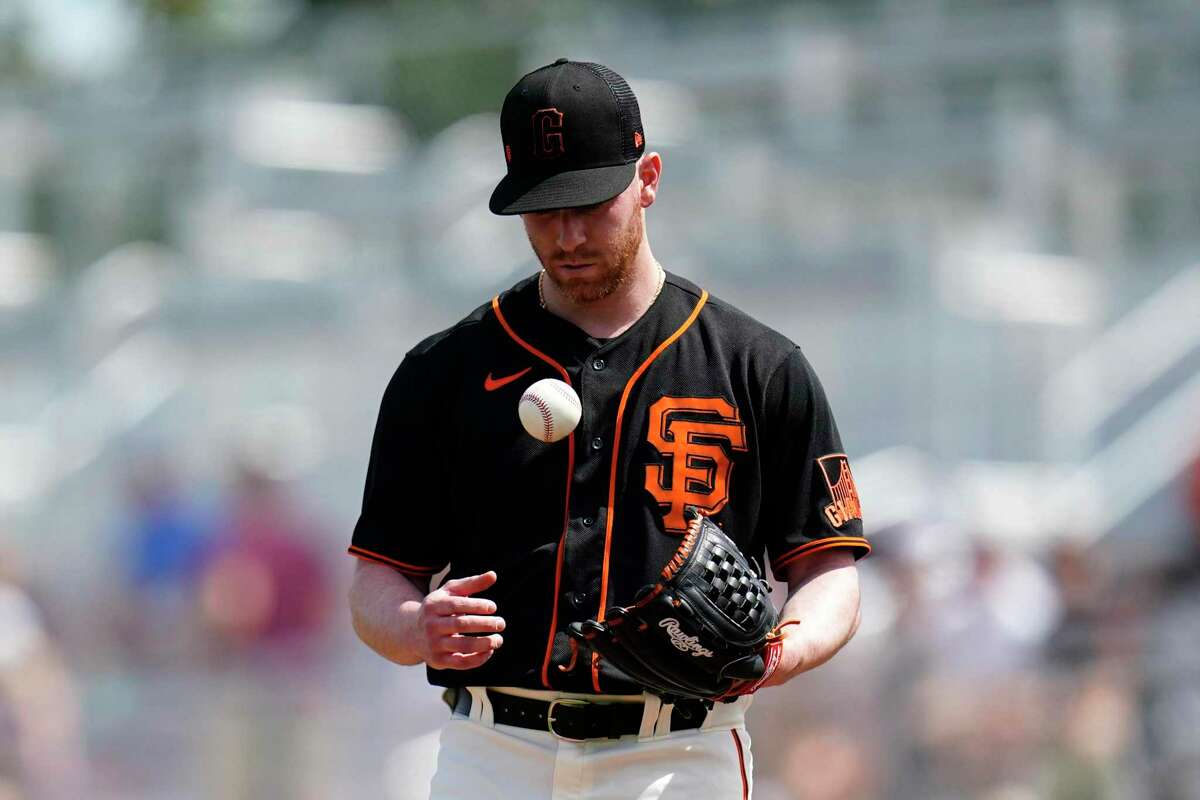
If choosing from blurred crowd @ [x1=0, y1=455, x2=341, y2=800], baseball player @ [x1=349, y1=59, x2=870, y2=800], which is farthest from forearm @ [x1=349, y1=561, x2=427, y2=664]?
blurred crowd @ [x1=0, y1=455, x2=341, y2=800]

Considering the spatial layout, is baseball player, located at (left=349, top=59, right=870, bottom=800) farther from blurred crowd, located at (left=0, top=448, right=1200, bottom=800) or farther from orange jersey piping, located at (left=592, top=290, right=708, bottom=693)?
blurred crowd, located at (left=0, top=448, right=1200, bottom=800)

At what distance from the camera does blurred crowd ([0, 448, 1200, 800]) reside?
8773mm

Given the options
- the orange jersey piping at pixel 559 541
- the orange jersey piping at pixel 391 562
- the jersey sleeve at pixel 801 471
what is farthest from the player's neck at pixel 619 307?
the orange jersey piping at pixel 391 562

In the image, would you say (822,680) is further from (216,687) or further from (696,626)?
A: (696,626)

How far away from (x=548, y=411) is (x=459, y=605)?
43 centimetres

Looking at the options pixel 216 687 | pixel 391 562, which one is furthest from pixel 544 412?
pixel 216 687

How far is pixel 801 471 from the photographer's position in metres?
3.92

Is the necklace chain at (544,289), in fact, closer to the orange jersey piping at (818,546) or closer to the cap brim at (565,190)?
the cap brim at (565,190)

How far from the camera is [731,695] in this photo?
3.81m

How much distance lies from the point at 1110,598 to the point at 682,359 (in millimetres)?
5950

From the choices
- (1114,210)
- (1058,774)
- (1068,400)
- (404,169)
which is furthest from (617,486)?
(404,169)

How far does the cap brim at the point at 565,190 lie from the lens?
375 centimetres

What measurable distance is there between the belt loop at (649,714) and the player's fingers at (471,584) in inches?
17.4

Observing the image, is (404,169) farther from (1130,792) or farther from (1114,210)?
(1130,792)
